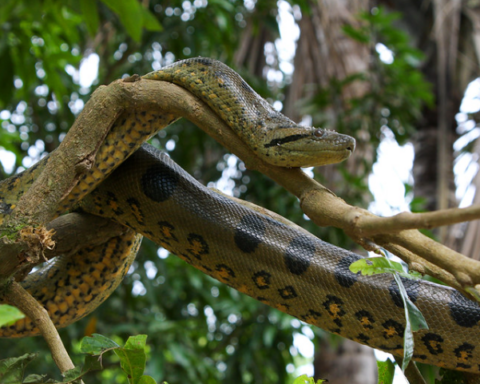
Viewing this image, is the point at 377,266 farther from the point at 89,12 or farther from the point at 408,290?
the point at 89,12

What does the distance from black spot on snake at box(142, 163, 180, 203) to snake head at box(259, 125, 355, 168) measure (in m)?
0.60

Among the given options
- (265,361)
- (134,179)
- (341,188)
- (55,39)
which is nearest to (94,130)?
(134,179)

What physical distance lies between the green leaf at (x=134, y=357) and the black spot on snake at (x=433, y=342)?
4.56 ft

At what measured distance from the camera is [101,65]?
6637mm

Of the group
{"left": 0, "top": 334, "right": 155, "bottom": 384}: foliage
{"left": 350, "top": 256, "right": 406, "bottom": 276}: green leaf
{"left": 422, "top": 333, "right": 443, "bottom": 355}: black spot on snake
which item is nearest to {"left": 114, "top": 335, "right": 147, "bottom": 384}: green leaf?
{"left": 0, "top": 334, "right": 155, "bottom": 384}: foliage

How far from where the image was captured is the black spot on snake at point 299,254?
259 cm

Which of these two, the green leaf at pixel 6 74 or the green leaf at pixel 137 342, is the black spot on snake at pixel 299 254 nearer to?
the green leaf at pixel 137 342

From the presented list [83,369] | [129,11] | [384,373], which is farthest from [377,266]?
[129,11]

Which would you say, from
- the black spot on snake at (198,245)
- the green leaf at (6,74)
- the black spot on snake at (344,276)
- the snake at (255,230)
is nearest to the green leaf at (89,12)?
the snake at (255,230)

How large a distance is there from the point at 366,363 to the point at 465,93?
5393 mm

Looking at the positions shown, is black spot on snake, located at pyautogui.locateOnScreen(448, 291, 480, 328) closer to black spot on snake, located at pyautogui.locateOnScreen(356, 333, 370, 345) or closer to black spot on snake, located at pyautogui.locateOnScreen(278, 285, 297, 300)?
black spot on snake, located at pyautogui.locateOnScreen(356, 333, 370, 345)

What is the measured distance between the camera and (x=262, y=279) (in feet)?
8.68

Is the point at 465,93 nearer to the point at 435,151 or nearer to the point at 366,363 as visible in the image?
the point at 435,151

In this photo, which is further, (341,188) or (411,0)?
(411,0)
